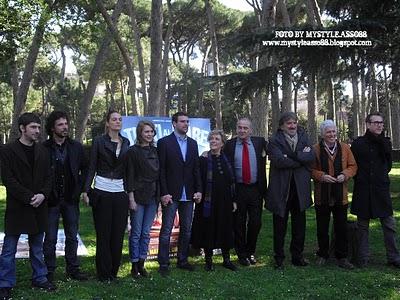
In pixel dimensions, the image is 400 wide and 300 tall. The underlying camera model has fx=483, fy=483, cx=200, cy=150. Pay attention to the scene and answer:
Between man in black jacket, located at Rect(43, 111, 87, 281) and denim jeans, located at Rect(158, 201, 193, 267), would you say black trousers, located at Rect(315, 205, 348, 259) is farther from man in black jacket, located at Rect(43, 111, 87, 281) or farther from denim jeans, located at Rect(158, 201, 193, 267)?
man in black jacket, located at Rect(43, 111, 87, 281)

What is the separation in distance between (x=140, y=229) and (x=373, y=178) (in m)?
2.78

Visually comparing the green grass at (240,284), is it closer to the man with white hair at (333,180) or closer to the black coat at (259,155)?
the man with white hair at (333,180)

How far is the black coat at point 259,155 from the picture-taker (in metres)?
5.70

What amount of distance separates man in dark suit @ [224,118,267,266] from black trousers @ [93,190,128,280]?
142 centimetres

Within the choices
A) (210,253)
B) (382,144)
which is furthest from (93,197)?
(382,144)

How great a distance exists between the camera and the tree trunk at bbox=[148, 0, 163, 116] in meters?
14.0

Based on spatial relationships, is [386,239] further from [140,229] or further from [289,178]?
[140,229]

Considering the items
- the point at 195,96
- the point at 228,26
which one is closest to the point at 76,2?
the point at 228,26

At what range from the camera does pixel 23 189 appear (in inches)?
172

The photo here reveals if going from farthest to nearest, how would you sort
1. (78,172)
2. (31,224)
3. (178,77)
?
1. (178,77)
2. (78,172)
3. (31,224)

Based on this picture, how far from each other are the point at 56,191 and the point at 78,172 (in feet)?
1.05

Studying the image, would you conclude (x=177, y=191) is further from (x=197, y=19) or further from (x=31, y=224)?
(x=197, y=19)

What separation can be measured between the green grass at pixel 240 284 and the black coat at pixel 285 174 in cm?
77

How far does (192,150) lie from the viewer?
5.43 metres
